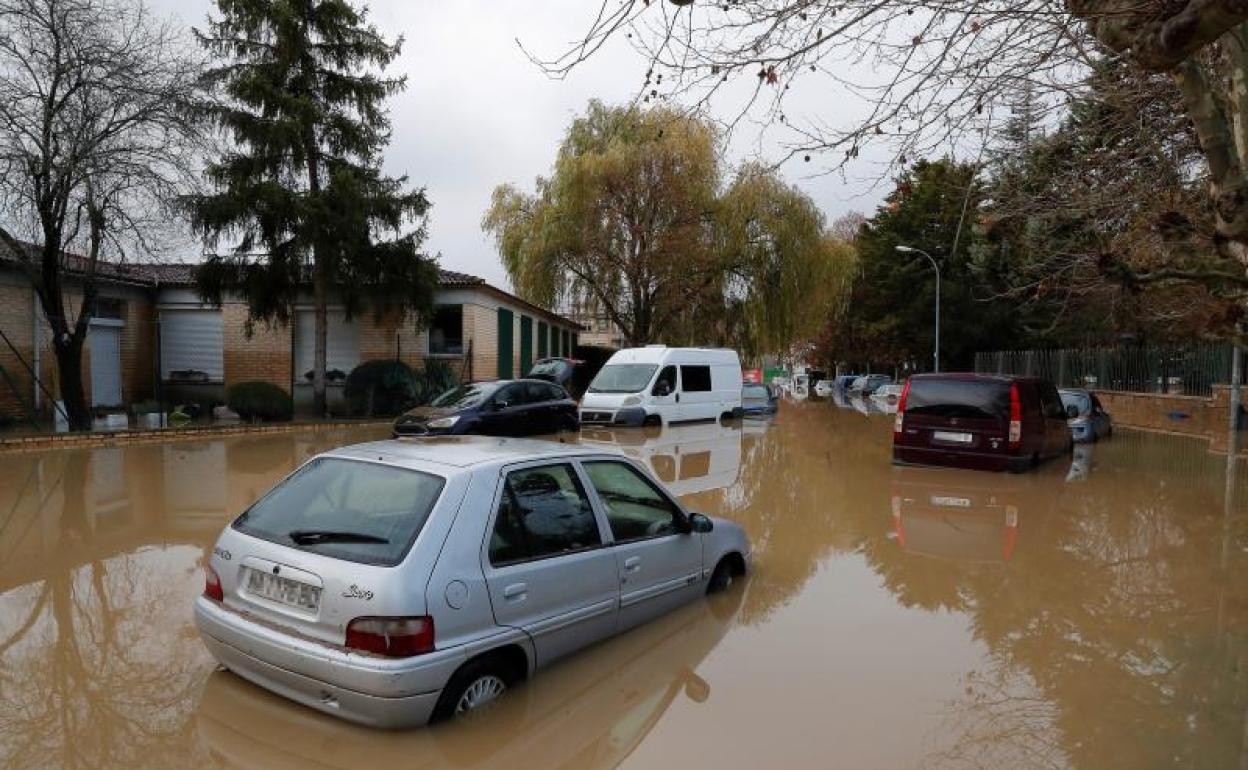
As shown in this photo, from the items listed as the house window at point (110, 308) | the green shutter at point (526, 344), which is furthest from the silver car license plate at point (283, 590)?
the green shutter at point (526, 344)

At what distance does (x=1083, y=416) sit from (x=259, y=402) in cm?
2076

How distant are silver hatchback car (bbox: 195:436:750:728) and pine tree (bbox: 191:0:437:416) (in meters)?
16.8

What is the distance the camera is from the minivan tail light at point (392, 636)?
3.53 metres

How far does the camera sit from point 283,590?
3885 mm

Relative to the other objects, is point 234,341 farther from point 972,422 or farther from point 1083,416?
point 1083,416

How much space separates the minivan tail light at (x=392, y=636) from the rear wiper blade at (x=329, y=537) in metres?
0.42

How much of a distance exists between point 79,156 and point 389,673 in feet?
47.5

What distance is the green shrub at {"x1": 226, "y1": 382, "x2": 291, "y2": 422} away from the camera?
69.9 ft

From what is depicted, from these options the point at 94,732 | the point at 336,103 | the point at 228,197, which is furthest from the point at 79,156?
the point at 94,732

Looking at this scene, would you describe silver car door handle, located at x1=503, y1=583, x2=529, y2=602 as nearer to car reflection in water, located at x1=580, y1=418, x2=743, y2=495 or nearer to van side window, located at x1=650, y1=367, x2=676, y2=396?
car reflection in water, located at x1=580, y1=418, x2=743, y2=495

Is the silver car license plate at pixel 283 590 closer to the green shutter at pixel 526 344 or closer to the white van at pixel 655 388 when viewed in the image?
the white van at pixel 655 388

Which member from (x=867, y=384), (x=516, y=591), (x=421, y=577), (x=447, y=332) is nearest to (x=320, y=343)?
(x=447, y=332)

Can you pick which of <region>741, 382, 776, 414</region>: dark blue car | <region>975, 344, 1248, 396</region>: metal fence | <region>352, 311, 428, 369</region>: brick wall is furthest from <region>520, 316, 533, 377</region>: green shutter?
<region>975, 344, 1248, 396</region>: metal fence

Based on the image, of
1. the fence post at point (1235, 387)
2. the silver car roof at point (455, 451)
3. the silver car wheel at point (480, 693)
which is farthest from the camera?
the fence post at point (1235, 387)
